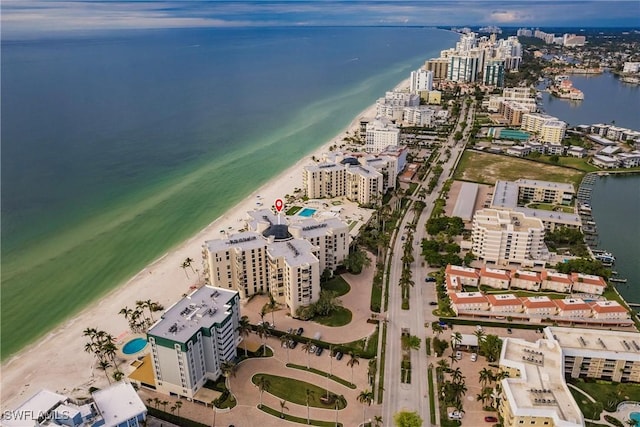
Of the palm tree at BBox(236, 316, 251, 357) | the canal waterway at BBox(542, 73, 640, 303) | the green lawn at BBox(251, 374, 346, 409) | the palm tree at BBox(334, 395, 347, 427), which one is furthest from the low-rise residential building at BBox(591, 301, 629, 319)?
the palm tree at BBox(236, 316, 251, 357)

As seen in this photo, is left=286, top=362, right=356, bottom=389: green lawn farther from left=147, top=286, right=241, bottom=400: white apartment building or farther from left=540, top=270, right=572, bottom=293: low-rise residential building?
left=540, top=270, right=572, bottom=293: low-rise residential building

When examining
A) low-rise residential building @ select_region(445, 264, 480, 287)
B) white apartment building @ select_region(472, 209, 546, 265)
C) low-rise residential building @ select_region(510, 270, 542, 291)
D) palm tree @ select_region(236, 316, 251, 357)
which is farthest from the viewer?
white apartment building @ select_region(472, 209, 546, 265)

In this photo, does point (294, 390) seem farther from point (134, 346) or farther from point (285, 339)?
point (134, 346)

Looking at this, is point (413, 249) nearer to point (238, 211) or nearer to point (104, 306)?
point (238, 211)

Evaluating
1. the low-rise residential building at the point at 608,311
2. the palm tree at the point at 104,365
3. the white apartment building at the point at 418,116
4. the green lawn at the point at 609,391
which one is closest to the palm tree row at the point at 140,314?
the palm tree at the point at 104,365

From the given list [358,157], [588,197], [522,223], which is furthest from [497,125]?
[522,223]

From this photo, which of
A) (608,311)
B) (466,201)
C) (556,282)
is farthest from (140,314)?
(466,201)

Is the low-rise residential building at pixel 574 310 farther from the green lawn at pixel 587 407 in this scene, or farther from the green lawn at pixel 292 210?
the green lawn at pixel 292 210
